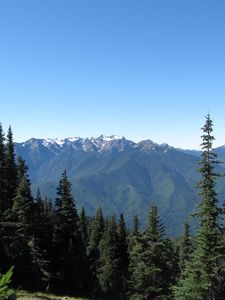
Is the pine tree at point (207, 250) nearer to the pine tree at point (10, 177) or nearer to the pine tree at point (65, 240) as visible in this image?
the pine tree at point (65, 240)

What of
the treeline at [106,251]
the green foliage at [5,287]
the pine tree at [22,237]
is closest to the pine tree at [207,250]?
the treeline at [106,251]

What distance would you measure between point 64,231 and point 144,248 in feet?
50.9

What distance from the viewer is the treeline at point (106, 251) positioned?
3173 centimetres

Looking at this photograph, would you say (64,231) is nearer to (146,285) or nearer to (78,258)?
(78,258)

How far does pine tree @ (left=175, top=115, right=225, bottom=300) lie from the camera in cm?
3108

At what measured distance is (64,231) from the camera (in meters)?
57.8

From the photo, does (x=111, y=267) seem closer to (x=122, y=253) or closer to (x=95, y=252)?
(x=122, y=253)

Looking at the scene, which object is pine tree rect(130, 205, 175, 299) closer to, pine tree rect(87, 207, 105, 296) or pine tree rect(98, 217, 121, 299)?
pine tree rect(87, 207, 105, 296)

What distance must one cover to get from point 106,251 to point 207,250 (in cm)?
4323

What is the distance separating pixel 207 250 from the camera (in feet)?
103

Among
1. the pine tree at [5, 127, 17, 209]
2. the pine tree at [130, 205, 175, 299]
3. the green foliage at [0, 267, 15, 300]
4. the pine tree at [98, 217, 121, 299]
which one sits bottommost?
the pine tree at [98, 217, 121, 299]

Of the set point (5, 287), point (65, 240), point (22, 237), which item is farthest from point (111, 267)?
point (5, 287)

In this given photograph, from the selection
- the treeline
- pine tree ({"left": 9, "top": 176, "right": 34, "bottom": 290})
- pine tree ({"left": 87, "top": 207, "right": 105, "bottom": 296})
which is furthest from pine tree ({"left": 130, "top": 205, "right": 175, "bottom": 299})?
pine tree ({"left": 87, "top": 207, "right": 105, "bottom": 296})

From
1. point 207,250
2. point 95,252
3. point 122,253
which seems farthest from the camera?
point 95,252
